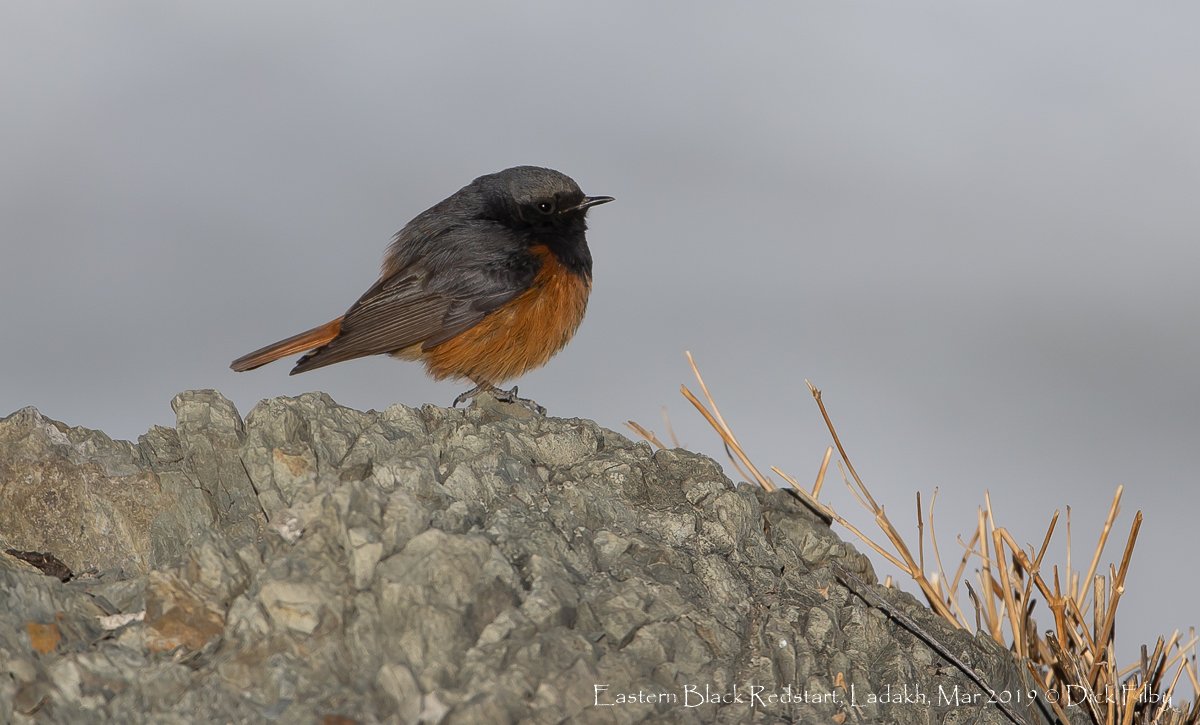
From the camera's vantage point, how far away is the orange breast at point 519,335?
5.95m

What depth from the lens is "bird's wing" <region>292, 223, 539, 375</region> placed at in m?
5.92

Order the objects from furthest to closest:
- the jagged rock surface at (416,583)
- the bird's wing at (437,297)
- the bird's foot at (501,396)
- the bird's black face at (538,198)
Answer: the bird's black face at (538,198) < the bird's wing at (437,297) < the bird's foot at (501,396) < the jagged rock surface at (416,583)

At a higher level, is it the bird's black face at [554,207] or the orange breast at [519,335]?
the bird's black face at [554,207]

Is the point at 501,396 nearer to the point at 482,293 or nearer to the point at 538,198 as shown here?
the point at 482,293

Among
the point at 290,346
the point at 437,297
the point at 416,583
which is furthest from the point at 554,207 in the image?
the point at 416,583

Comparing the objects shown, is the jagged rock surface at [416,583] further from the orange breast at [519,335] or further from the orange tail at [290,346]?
the orange tail at [290,346]

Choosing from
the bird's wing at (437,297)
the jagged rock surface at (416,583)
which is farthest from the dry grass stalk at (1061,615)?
the bird's wing at (437,297)

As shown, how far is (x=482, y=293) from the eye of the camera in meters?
5.95

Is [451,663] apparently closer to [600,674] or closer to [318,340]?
[600,674]

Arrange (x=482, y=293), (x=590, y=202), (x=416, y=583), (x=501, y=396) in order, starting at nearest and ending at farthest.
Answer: (x=416, y=583)
(x=501, y=396)
(x=482, y=293)
(x=590, y=202)

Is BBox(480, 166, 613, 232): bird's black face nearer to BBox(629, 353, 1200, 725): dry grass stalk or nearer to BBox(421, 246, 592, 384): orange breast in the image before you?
BBox(421, 246, 592, 384): orange breast

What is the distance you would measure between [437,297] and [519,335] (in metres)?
0.47

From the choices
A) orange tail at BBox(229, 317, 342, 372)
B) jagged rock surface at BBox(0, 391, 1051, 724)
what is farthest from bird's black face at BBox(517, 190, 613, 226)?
jagged rock surface at BBox(0, 391, 1051, 724)

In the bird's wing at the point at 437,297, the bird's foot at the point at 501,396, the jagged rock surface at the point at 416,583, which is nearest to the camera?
the jagged rock surface at the point at 416,583
